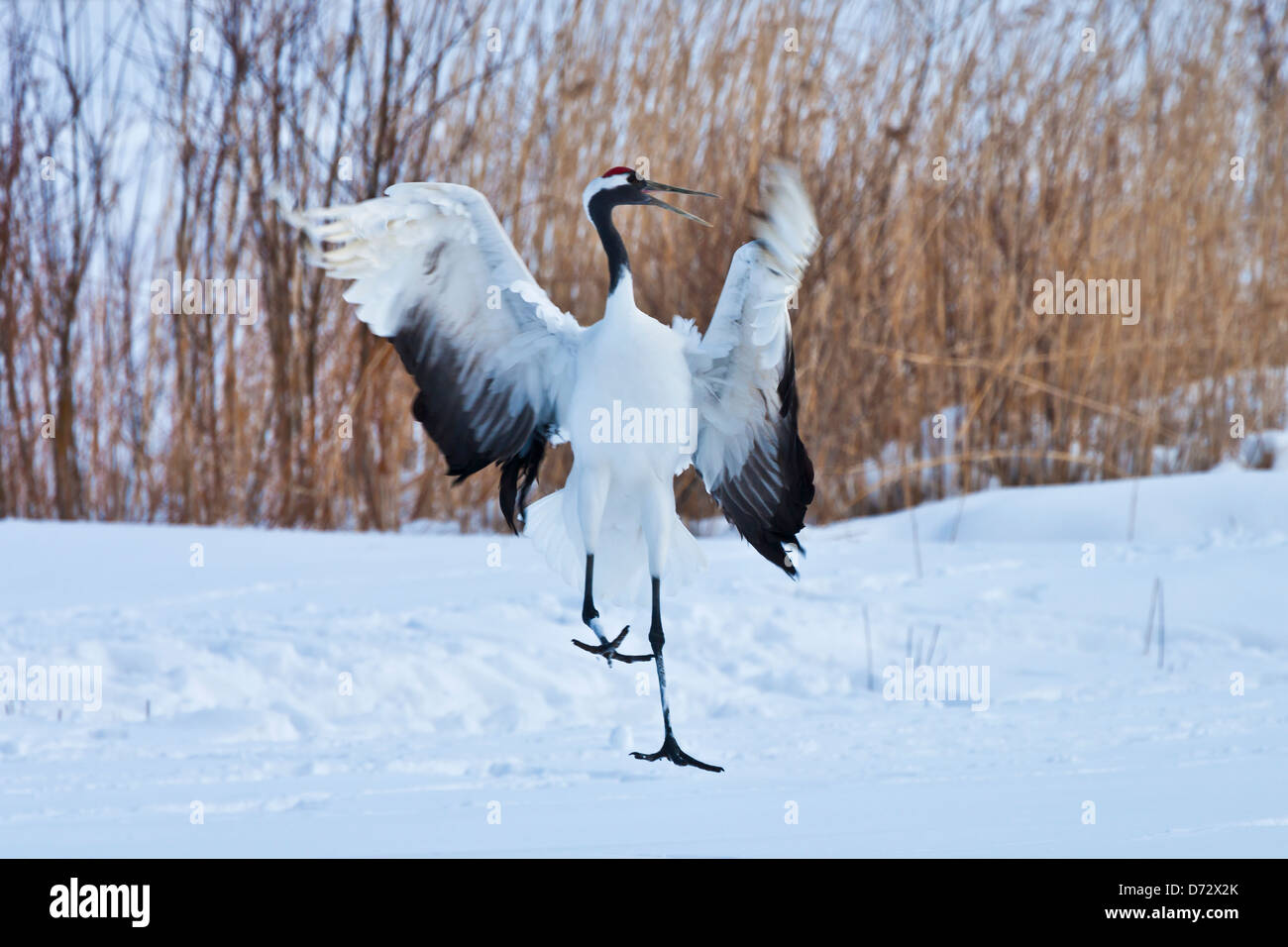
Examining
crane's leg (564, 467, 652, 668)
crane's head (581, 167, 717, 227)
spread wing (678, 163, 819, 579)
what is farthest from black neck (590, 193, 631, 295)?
crane's leg (564, 467, 652, 668)

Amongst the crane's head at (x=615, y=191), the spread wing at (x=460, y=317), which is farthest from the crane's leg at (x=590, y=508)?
the crane's head at (x=615, y=191)

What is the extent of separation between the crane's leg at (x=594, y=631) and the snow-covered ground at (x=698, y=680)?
214 mm

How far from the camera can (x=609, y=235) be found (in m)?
1.96

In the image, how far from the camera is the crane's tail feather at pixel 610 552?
82.2 inches

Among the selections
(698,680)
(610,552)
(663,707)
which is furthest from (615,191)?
(698,680)

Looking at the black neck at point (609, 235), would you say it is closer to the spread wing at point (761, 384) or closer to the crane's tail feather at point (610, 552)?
the spread wing at point (761, 384)

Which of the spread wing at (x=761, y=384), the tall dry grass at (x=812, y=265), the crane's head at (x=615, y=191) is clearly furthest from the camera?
the tall dry grass at (x=812, y=265)

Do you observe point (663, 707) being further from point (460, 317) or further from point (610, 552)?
point (460, 317)

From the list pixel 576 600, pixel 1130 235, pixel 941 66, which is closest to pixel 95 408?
pixel 576 600

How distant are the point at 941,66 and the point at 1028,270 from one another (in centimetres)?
129

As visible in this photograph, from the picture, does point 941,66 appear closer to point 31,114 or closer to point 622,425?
point 31,114

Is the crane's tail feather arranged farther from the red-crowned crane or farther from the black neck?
the black neck

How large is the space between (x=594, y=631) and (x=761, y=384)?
1.43 feet

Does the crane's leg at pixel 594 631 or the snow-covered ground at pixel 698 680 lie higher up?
the crane's leg at pixel 594 631
